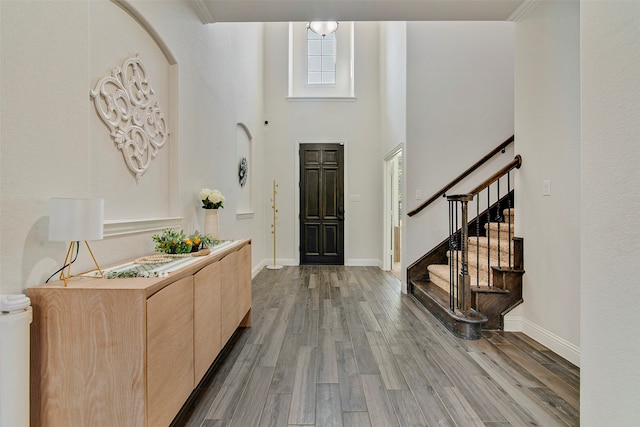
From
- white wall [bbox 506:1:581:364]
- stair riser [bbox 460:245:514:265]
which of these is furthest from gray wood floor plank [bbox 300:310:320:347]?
white wall [bbox 506:1:581:364]

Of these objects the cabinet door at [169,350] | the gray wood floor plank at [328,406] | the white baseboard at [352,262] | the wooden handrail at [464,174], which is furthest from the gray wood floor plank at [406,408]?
the white baseboard at [352,262]

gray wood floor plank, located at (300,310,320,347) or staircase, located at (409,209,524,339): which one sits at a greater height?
staircase, located at (409,209,524,339)

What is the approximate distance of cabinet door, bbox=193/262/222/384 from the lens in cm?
157

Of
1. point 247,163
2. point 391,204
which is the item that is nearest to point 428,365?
point 391,204

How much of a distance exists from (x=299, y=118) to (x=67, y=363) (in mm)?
5225

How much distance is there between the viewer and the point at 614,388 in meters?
1.12

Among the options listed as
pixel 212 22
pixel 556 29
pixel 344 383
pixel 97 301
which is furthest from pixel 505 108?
pixel 97 301

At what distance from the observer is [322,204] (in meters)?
5.78

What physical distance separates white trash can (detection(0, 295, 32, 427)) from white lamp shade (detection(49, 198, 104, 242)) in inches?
8.9

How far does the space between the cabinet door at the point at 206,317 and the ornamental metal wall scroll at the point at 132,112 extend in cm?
76

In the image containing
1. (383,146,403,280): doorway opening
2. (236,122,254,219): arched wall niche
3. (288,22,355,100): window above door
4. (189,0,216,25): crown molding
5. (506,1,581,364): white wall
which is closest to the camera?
(506,1,581,364): white wall

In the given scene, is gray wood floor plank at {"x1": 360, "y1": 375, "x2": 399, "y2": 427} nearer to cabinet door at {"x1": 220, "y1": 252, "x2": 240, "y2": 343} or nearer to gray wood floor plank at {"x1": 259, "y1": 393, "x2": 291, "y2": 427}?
gray wood floor plank at {"x1": 259, "y1": 393, "x2": 291, "y2": 427}

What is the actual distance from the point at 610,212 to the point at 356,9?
94.6 inches

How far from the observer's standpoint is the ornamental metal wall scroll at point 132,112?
1586mm
